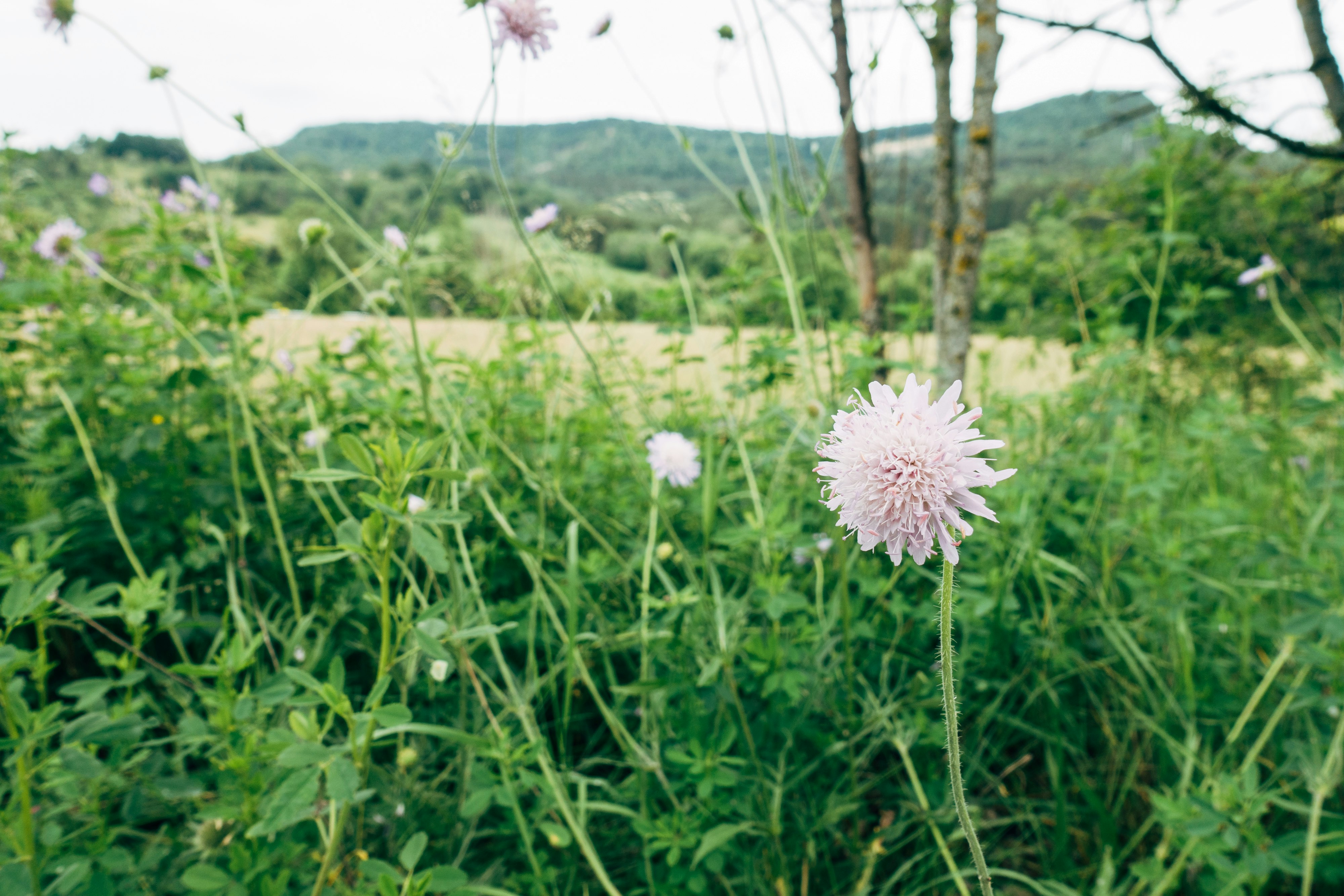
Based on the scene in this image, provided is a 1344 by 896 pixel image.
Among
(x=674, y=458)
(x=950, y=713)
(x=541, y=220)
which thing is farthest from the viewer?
(x=541, y=220)

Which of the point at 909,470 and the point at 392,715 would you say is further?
the point at 392,715

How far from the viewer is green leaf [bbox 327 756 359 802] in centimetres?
65

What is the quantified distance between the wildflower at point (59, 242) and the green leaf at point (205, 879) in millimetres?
1756

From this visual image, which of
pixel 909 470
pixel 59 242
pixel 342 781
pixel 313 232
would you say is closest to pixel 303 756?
pixel 342 781

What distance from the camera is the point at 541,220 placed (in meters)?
1.55

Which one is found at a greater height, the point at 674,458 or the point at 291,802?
the point at 674,458

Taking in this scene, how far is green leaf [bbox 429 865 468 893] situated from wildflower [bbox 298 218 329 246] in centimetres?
102

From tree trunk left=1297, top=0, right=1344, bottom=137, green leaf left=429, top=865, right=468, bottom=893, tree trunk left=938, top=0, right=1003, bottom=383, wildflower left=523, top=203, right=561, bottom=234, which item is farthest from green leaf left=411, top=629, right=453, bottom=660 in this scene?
tree trunk left=1297, top=0, right=1344, bottom=137

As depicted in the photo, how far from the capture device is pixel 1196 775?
124cm

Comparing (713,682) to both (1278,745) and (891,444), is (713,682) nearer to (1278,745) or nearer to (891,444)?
(891,444)

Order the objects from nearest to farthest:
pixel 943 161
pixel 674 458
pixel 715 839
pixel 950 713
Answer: pixel 950 713 → pixel 715 839 → pixel 674 458 → pixel 943 161

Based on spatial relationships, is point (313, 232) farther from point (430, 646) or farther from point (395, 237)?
point (430, 646)

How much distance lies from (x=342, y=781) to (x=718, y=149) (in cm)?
257

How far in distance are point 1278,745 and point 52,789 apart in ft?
6.87
